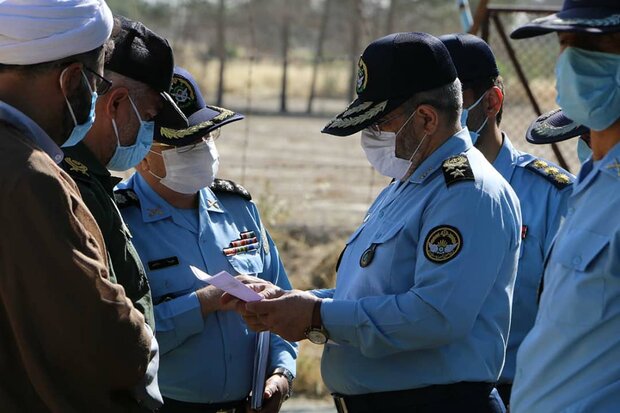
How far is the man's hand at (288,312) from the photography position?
3.37 m

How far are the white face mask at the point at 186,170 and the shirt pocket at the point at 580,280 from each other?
1.80m

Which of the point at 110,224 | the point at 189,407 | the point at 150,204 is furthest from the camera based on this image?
the point at 150,204

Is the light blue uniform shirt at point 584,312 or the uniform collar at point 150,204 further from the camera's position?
the uniform collar at point 150,204

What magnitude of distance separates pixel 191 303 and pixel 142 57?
94 centimetres

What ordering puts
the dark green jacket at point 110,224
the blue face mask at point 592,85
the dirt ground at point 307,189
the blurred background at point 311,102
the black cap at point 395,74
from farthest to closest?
the dirt ground at point 307,189, the blurred background at point 311,102, the black cap at point 395,74, the dark green jacket at point 110,224, the blue face mask at point 592,85

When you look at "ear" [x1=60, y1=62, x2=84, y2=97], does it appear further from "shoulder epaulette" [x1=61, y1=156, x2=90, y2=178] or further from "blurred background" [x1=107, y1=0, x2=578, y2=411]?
"blurred background" [x1=107, y1=0, x2=578, y2=411]

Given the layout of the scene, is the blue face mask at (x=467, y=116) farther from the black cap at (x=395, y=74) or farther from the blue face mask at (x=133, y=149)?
the blue face mask at (x=133, y=149)

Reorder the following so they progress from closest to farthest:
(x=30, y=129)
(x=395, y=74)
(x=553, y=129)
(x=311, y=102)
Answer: (x=30, y=129) → (x=395, y=74) → (x=553, y=129) → (x=311, y=102)

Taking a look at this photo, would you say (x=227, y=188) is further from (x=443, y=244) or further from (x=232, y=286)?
(x=443, y=244)

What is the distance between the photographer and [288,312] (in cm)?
338

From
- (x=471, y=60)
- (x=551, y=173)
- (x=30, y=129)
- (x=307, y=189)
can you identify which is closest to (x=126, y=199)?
(x=30, y=129)

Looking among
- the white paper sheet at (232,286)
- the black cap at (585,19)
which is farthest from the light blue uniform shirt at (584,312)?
the white paper sheet at (232,286)

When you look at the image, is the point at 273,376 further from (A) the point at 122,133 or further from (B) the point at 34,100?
(B) the point at 34,100

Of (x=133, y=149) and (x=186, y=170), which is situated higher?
(x=133, y=149)
